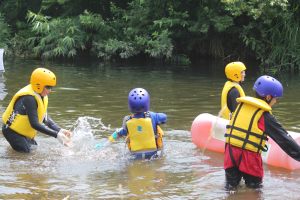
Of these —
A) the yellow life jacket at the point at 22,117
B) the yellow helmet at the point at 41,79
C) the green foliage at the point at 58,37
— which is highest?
the green foliage at the point at 58,37

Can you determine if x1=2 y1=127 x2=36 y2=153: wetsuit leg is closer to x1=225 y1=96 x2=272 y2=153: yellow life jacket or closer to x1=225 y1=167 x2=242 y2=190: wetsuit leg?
x1=225 y1=167 x2=242 y2=190: wetsuit leg

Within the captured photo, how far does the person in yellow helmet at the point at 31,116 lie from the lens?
7520mm

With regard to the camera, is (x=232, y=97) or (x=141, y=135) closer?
(x=141, y=135)

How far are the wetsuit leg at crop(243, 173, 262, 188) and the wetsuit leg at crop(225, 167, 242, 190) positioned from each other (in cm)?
8

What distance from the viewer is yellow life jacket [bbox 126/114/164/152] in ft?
23.5

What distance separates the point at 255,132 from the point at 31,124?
321cm

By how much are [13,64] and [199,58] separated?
6789 mm

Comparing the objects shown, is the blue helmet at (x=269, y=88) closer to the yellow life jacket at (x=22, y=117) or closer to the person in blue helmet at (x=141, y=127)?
the person in blue helmet at (x=141, y=127)

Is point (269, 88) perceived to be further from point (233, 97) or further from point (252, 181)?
point (233, 97)

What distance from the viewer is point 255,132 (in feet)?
18.6

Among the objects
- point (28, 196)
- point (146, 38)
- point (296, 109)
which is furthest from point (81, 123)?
point (146, 38)

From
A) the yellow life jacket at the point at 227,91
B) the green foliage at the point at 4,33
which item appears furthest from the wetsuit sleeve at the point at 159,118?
the green foliage at the point at 4,33

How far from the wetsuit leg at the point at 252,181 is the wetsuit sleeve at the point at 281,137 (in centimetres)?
52

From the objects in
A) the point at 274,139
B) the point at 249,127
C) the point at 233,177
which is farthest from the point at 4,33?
the point at 274,139
